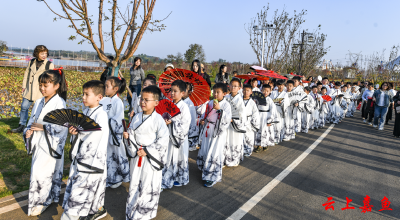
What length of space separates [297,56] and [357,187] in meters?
20.0

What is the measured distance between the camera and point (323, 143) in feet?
29.4

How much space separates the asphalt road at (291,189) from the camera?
4.00 metres

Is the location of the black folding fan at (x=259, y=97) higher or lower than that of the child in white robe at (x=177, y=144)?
higher

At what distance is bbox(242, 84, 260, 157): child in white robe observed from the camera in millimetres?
6383

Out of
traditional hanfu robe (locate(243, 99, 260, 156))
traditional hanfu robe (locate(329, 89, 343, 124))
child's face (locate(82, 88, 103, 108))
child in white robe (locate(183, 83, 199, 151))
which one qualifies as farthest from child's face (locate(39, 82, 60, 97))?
traditional hanfu robe (locate(329, 89, 343, 124))

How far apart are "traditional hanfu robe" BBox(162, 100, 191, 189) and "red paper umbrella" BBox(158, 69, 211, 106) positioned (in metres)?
0.75

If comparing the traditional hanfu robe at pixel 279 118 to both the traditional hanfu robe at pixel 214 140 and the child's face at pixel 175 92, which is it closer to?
the traditional hanfu robe at pixel 214 140

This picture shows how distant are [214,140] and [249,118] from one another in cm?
163

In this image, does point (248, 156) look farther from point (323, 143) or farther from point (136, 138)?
point (136, 138)

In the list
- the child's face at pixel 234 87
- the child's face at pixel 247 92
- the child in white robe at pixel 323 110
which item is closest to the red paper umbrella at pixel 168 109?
the child's face at pixel 234 87

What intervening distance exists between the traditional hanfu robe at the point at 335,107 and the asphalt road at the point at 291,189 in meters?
5.46

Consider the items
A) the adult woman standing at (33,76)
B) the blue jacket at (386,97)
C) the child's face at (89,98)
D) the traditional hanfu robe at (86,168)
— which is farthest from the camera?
the blue jacket at (386,97)

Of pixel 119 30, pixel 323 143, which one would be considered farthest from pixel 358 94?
pixel 119 30

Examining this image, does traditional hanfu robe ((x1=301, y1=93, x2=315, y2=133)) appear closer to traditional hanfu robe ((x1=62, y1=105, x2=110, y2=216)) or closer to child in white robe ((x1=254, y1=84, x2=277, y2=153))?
child in white robe ((x1=254, y1=84, x2=277, y2=153))
